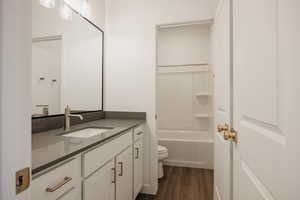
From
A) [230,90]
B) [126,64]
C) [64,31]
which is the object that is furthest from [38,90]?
[230,90]

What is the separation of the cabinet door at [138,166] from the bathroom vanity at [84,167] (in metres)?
0.07

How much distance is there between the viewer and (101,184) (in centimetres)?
113

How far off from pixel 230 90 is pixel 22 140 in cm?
107

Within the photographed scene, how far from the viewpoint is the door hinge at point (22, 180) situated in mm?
394

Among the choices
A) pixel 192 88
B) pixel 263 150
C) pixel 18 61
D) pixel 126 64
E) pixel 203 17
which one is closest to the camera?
pixel 18 61

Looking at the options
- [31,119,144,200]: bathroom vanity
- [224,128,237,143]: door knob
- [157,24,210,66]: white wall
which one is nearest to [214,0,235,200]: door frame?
[224,128,237,143]: door knob

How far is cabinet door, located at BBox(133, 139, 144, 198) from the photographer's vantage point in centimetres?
181

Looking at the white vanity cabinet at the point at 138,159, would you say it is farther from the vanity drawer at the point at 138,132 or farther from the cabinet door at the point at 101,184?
the cabinet door at the point at 101,184

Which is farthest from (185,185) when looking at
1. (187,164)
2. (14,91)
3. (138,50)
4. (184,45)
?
(184,45)

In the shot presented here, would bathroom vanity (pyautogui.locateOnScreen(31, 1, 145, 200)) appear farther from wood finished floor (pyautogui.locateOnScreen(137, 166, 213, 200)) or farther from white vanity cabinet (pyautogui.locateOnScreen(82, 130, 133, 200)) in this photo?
wood finished floor (pyautogui.locateOnScreen(137, 166, 213, 200))

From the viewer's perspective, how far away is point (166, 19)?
2.09 meters

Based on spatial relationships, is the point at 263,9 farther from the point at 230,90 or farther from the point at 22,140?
the point at 22,140

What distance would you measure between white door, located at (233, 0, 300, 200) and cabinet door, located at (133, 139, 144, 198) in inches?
43.5

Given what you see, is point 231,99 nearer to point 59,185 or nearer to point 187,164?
point 59,185
